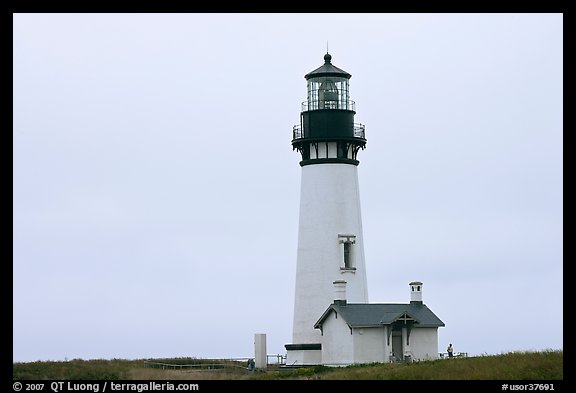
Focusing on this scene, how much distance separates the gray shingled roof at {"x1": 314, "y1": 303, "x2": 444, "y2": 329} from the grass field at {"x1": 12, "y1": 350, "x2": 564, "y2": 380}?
253 centimetres

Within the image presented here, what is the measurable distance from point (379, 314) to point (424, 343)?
2098 mm

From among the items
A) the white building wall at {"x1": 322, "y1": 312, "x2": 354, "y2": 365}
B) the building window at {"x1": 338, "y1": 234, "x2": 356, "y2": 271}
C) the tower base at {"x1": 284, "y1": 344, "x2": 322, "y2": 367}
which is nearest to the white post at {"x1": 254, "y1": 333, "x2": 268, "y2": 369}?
the tower base at {"x1": 284, "y1": 344, "x2": 322, "y2": 367}

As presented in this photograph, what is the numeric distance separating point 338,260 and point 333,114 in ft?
18.7

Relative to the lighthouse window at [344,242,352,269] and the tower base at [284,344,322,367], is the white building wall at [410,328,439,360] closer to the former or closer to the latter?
the tower base at [284,344,322,367]

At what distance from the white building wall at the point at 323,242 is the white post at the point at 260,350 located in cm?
121

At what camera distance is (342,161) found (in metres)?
54.3

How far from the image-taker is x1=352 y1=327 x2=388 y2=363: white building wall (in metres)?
51.1

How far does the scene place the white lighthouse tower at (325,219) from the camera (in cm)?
5381

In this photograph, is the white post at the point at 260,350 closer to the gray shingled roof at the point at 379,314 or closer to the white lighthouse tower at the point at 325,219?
the white lighthouse tower at the point at 325,219

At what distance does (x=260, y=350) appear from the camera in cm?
5419

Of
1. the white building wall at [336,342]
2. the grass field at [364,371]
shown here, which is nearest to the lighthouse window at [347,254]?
the white building wall at [336,342]

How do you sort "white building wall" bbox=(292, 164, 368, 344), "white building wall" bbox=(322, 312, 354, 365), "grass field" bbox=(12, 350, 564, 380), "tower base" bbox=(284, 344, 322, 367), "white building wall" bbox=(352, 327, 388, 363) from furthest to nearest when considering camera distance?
1. "white building wall" bbox=(292, 164, 368, 344)
2. "tower base" bbox=(284, 344, 322, 367)
3. "white building wall" bbox=(322, 312, 354, 365)
4. "white building wall" bbox=(352, 327, 388, 363)
5. "grass field" bbox=(12, 350, 564, 380)
